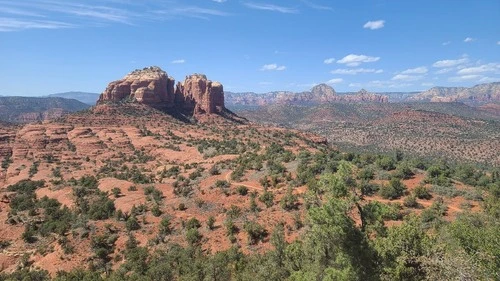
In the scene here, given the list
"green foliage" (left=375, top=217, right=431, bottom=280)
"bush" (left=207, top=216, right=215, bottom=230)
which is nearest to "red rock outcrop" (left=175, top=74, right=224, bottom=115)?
"bush" (left=207, top=216, right=215, bottom=230)

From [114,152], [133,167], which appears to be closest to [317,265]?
[133,167]

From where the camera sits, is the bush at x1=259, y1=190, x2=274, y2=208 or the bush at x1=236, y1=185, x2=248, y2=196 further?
the bush at x1=236, y1=185, x2=248, y2=196

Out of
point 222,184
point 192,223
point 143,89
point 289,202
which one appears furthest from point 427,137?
point 192,223

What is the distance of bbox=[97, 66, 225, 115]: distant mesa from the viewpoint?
131250 millimetres

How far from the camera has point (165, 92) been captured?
136 meters

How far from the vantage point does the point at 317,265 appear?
16.4m

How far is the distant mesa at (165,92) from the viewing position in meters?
131

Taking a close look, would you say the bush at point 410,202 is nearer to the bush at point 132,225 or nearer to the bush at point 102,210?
the bush at point 132,225

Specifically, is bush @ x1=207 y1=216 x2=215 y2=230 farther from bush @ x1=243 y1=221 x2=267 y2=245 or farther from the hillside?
the hillside

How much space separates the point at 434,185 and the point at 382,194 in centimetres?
676

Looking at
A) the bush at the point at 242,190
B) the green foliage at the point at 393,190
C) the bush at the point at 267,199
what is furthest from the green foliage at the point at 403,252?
the bush at the point at 242,190

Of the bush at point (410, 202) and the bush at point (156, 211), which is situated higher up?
the bush at point (410, 202)

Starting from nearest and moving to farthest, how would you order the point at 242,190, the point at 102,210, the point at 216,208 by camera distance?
1. the point at 216,208
2. the point at 102,210
3. the point at 242,190

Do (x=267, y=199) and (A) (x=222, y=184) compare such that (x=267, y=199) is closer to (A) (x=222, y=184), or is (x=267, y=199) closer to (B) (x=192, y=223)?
(B) (x=192, y=223)
